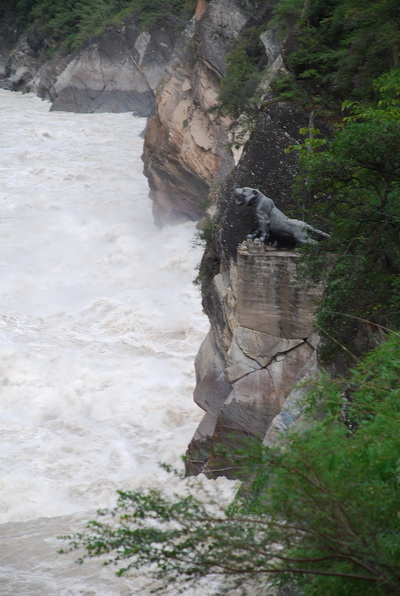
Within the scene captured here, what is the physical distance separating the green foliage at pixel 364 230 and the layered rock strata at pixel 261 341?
6.23 ft

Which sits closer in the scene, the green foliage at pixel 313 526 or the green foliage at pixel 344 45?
the green foliage at pixel 313 526

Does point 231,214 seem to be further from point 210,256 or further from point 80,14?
point 80,14

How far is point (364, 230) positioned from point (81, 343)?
40.4 feet

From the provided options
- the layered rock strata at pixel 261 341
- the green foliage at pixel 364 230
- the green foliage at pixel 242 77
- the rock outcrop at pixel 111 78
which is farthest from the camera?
the rock outcrop at pixel 111 78

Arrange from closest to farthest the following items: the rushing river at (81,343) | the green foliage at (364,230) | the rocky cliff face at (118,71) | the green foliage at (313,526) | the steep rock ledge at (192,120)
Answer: the green foliage at (313,526)
the green foliage at (364,230)
the rushing river at (81,343)
the steep rock ledge at (192,120)
the rocky cliff face at (118,71)

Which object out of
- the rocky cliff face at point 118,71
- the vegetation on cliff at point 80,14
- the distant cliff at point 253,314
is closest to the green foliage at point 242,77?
the distant cliff at point 253,314

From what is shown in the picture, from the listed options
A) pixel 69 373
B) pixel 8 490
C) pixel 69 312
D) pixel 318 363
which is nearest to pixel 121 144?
pixel 69 312

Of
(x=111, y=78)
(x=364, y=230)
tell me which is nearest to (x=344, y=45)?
(x=364, y=230)

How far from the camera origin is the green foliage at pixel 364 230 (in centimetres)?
977

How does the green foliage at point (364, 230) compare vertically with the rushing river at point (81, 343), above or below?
above

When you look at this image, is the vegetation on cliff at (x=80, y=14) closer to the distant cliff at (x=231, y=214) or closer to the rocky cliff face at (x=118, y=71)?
the rocky cliff face at (x=118, y=71)

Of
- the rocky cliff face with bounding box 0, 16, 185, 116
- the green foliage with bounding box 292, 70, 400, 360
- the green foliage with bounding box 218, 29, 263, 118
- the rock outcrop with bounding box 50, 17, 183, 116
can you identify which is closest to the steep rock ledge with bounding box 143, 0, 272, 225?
the green foliage with bounding box 218, 29, 263, 118

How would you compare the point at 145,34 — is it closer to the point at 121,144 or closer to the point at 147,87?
the point at 147,87

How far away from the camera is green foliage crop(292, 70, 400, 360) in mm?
9773
